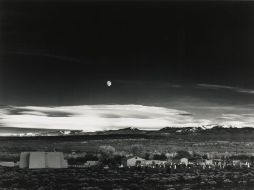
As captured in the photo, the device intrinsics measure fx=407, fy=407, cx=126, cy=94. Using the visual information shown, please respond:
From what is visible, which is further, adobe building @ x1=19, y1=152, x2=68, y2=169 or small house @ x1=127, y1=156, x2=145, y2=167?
small house @ x1=127, y1=156, x2=145, y2=167

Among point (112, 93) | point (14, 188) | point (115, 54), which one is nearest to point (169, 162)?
point (112, 93)

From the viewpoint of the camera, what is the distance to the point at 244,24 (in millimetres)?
6117

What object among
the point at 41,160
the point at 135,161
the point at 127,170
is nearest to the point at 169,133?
the point at 135,161

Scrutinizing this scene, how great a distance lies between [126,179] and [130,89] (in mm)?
1293

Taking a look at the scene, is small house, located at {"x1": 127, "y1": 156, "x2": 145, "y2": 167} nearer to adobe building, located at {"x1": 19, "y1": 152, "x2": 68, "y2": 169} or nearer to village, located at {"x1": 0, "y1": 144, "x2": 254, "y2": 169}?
village, located at {"x1": 0, "y1": 144, "x2": 254, "y2": 169}

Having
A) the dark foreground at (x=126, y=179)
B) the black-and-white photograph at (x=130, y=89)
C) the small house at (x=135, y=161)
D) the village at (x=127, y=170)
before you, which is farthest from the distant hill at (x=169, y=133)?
the dark foreground at (x=126, y=179)

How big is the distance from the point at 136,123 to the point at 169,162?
74cm

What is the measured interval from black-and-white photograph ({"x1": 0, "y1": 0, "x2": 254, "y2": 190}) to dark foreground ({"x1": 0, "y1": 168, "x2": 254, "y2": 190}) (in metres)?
0.02

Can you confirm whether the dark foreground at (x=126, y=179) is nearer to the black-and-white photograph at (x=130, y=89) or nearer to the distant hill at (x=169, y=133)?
the black-and-white photograph at (x=130, y=89)

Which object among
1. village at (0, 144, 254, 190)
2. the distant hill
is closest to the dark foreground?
village at (0, 144, 254, 190)

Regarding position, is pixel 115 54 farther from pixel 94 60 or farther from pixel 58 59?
pixel 58 59

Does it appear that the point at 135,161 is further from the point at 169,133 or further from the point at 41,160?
the point at 41,160

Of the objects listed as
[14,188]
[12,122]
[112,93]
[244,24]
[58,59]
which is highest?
[244,24]

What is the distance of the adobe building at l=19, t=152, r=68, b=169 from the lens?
564cm
